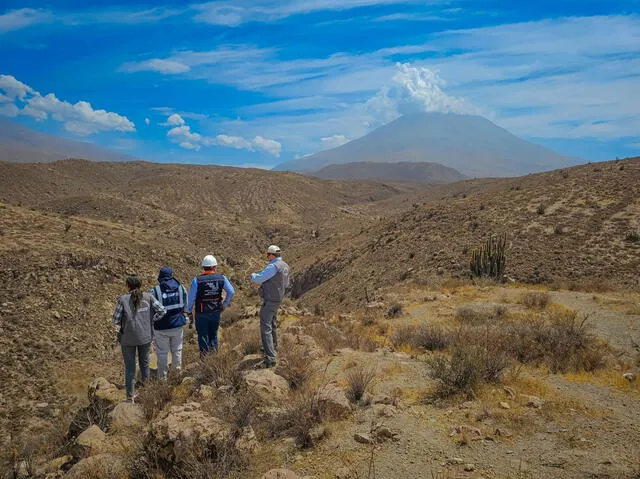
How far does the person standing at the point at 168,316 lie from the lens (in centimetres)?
641

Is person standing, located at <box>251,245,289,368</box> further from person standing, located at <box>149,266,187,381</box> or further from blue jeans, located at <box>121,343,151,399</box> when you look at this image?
blue jeans, located at <box>121,343,151,399</box>

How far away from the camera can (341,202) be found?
6956cm

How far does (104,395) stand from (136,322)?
152 centimetres

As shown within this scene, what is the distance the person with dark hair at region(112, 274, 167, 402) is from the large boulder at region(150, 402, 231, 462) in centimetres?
206

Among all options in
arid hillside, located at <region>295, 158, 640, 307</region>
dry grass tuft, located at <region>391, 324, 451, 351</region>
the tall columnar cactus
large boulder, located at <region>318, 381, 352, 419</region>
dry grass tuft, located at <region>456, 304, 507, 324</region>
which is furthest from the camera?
arid hillside, located at <region>295, 158, 640, 307</region>

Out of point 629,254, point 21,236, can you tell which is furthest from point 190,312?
point 629,254

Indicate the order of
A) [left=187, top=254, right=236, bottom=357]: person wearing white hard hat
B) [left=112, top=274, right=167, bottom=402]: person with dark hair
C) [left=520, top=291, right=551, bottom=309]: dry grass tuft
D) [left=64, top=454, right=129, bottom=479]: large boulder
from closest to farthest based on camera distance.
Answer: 1. [left=64, top=454, right=129, bottom=479]: large boulder
2. [left=112, top=274, right=167, bottom=402]: person with dark hair
3. [left=187, top=254, right=236, bottom=357]: person wearing white hard hat
4. [left=520, top=291, right=551, bottom=309]: dry grass tuft

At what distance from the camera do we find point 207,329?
271 inches

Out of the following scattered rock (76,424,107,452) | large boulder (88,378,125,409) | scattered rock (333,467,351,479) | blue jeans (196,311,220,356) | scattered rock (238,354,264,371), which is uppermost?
blue jeans (196,311,220,356)

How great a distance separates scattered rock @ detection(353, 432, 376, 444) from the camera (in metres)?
4.35

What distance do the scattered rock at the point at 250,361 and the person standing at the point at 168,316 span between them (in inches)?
41.3

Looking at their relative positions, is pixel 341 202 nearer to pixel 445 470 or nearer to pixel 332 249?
pixel 332 249

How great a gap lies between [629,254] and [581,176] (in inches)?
446

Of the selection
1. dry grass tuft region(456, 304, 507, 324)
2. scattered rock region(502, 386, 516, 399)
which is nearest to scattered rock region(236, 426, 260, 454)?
scattered rock region(502, 386, 516, 399)
